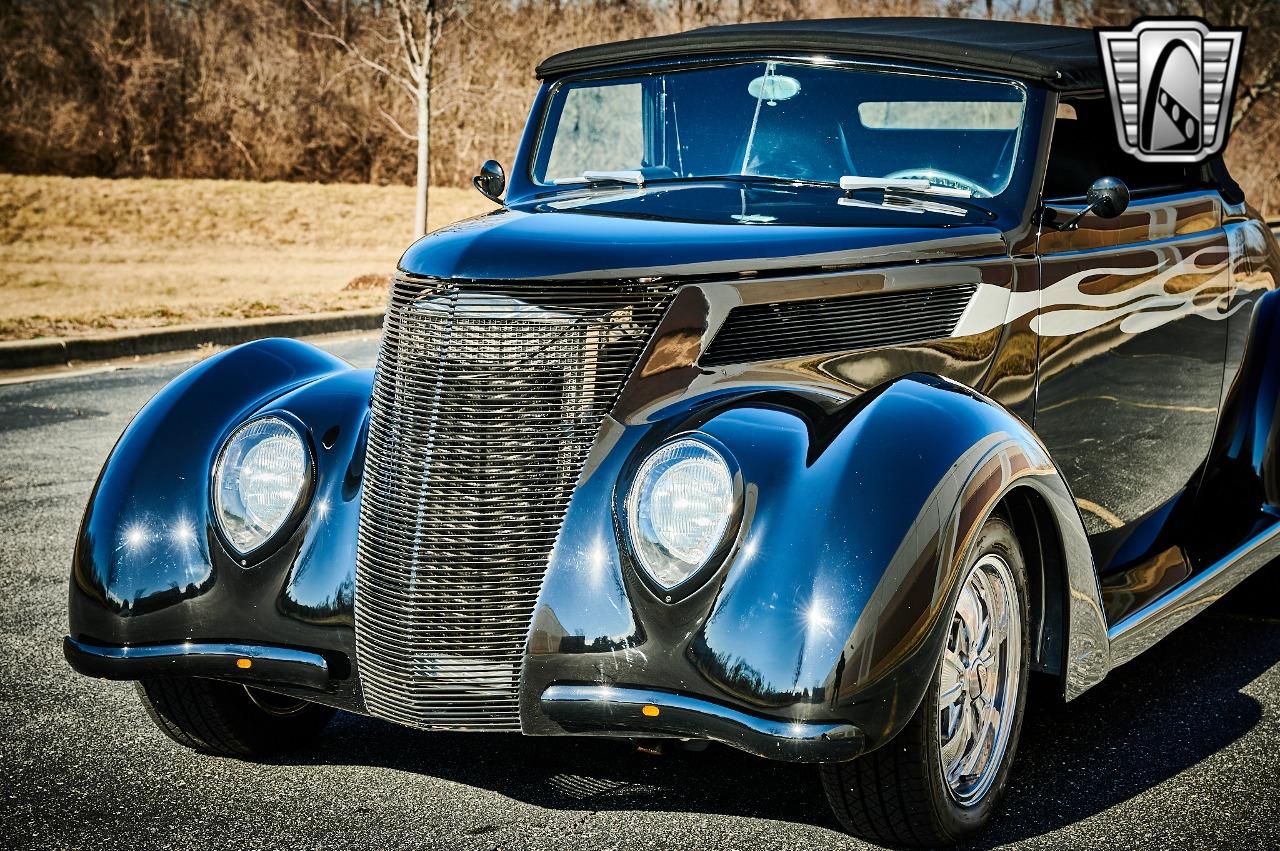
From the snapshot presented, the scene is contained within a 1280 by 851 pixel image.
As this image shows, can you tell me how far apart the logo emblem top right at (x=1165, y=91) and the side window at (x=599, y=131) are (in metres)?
1.47

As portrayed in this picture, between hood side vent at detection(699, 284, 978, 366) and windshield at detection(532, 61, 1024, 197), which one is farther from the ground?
windshield at detection(532, 61, 1024, 197)

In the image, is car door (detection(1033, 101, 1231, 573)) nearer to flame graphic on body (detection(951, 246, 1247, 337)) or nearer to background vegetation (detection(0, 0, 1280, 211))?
flame graphic on body (detection(951, 246, 1247, 337))

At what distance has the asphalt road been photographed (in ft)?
10.4

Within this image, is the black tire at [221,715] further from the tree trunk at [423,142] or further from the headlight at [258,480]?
the tree trunk at [423,142]

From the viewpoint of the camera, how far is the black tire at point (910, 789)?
2879mm

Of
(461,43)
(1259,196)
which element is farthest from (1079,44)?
(1259,196)

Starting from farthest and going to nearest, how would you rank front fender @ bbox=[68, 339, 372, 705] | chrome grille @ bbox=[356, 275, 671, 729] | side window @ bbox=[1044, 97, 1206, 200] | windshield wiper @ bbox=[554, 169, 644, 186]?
side window @ bbox=[1044, 97, 1206, 200], windshield wiper @ bbox=[554, 169, 644, 186], front fender @ bbox=[68, 339, 372, 705], chrome grille @ bbox=[356, 275, 671, 729]

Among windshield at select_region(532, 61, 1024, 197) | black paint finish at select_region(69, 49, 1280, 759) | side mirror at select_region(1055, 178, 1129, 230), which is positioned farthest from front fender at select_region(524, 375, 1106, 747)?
windshield at select_region(532, 61, 1024, 197)

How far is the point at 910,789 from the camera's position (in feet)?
9.55

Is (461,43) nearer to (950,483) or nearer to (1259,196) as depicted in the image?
(1259,196)

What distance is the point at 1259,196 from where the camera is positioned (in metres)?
32.7

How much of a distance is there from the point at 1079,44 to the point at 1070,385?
1.22 m

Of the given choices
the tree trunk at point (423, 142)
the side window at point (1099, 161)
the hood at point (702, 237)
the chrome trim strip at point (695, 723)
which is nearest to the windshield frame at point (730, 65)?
the hood at point (702, 237)

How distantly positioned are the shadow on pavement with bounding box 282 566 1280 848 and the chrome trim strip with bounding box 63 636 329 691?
520 mm
